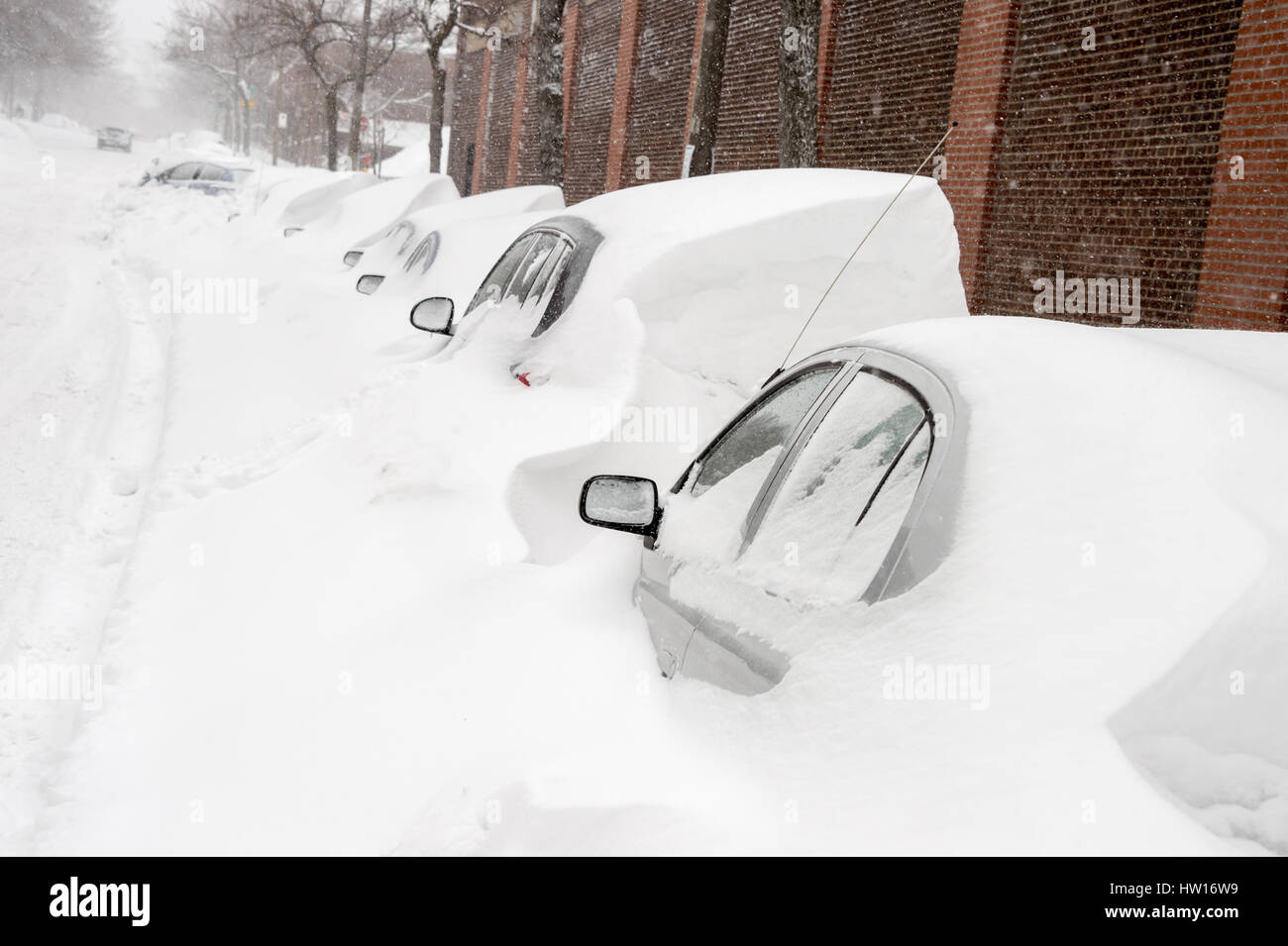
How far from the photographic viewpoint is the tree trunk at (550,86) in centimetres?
1711

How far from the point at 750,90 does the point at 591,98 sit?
8.54m

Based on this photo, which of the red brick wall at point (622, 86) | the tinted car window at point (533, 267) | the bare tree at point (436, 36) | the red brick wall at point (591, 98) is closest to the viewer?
the tinted car window at point (533, 267)

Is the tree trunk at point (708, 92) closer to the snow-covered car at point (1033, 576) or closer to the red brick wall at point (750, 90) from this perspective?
the red brick wall at point (750, 90)

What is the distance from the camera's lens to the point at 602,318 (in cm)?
556

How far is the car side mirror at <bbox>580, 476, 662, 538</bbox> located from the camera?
3.43 meters

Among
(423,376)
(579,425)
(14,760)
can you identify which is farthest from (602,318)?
(14,760)

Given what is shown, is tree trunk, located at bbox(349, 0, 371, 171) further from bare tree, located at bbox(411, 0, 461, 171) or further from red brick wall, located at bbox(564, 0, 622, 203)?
red brick wall, located at bbox(564, 0, 622, 203)

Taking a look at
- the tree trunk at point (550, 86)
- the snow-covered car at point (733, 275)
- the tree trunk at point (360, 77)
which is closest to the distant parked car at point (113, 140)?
the tree trunk at point (360, 77)

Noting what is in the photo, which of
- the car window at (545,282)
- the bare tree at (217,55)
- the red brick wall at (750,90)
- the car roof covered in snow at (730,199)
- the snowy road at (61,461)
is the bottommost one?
the snowy road at (61,461)

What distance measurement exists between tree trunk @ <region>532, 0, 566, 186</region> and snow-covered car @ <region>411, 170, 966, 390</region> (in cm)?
1126

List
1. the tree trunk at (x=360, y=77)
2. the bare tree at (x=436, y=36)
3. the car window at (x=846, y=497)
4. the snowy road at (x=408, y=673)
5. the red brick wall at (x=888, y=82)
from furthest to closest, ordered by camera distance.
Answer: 1. the tree trunk at (x=360, y=77)
2. the bare tree at (x=436, y=36)
3. the red brick wall at (x=888, y=82)
4. the car window at (x=846, y=497)
5. the snowy road at (x=408, y=673)

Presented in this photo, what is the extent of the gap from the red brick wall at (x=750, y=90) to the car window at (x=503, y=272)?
9826mm

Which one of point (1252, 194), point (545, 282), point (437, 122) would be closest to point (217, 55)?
point (437, 122)

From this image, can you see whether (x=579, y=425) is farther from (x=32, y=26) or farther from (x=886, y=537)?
(x=32, y=26)
